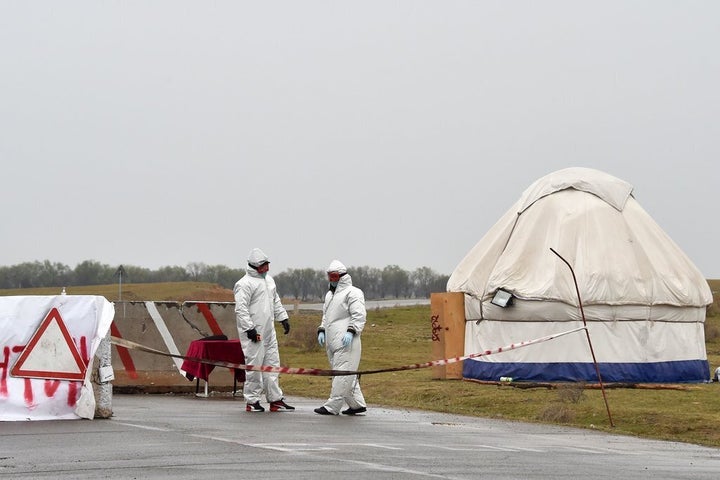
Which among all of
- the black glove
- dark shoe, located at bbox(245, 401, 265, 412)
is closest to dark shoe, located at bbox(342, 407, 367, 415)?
dark shoe, located at bbox(245, 401, 265, 412)

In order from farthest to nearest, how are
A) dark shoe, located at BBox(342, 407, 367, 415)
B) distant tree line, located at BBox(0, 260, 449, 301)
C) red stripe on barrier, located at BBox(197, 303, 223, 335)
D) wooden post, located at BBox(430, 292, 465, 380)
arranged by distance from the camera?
1. distant tree line, located at BBox(0, 260, 449, 301)
2. wooden post, located at BBox(430, 292, 465, 380)
3. red stripe on barrier, located at BBox(197, 303, 223, 335)
4. dark shoe, located at BBox(342, 407, 367, 415)

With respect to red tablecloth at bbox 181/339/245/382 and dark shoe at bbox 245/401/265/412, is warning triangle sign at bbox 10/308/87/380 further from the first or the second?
red tablecloth at bbox 181/339/245/382

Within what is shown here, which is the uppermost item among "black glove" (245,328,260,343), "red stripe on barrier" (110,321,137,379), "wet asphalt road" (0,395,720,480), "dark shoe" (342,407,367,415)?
"black glove" (245,328,260,343)

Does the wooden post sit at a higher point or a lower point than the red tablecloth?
higher

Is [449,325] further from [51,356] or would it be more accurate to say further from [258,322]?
[51,356]

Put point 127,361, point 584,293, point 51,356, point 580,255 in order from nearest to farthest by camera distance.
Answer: point 51,356, point 127,361, point 584,293, point 580,255

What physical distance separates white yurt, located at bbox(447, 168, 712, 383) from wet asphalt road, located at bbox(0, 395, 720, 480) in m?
8.85

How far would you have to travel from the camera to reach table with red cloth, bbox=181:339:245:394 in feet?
64.0

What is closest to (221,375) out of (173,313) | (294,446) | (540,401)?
(173,313)

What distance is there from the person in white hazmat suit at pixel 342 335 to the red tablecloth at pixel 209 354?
2.58 metres

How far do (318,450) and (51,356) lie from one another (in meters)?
4.46

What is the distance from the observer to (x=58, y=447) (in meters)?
11.1

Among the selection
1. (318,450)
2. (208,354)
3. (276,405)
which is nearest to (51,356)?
(276,405)

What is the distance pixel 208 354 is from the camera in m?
19.5
